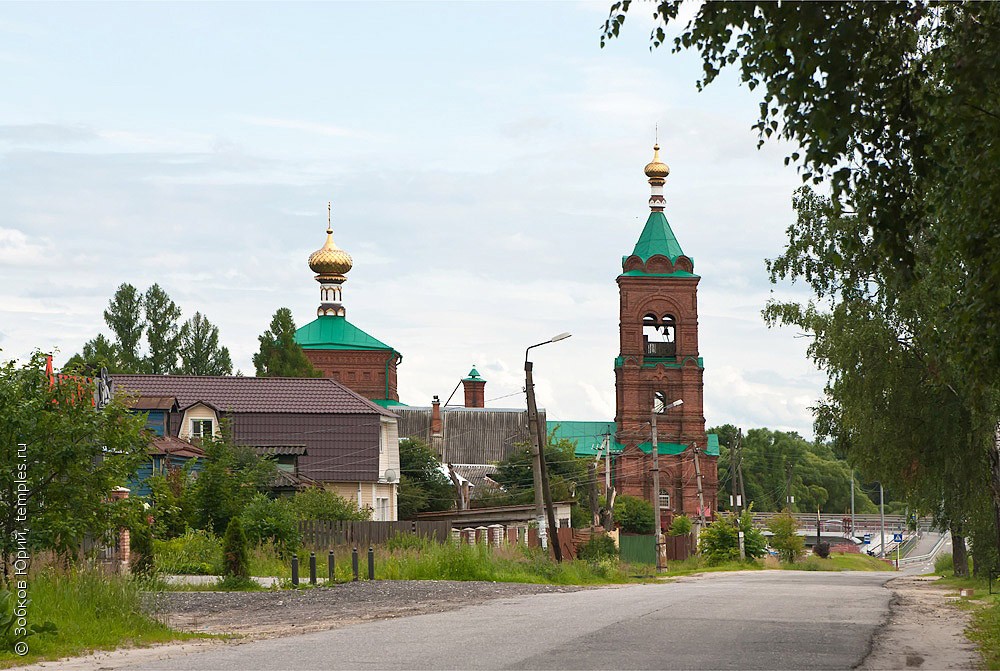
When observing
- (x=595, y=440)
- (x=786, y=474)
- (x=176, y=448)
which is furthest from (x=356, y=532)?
(x=786, y=474)

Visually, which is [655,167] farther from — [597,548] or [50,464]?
[50,464]

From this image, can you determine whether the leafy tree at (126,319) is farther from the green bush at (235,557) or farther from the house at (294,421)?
the green bush at (235,557)

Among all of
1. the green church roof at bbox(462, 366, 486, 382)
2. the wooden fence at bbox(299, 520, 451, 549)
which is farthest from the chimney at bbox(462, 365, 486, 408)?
the wooden fence at bbox(299, 520, 451, 549)

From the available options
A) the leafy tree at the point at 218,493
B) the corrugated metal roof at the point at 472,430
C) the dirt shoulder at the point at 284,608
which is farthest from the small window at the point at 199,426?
the corrugated metal roof at the point at 472,430

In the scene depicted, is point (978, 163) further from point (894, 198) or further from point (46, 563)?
point (46, 563)

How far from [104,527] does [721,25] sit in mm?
9899

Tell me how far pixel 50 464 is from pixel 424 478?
4659cm

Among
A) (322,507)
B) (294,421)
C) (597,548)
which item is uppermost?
(294,421)

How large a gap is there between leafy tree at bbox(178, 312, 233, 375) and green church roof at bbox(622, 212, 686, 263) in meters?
27.0

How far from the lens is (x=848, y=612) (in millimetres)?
19516

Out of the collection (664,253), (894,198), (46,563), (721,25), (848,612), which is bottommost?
(848,612)

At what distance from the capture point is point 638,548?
2165 inches

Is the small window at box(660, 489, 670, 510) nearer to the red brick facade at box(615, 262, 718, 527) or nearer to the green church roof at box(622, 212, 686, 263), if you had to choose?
the red brick facade at box(615, 262, 718, 527)

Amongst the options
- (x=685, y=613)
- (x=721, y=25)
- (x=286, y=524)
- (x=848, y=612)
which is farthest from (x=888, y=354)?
(x=721, y=25)
